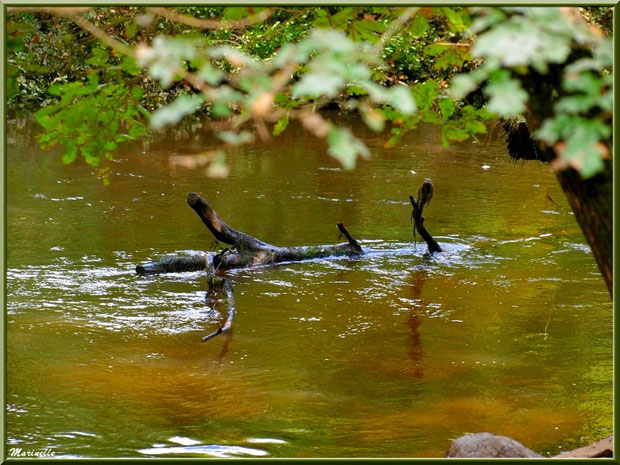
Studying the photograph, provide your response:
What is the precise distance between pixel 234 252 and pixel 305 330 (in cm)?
303

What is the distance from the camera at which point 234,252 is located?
13.7 meters

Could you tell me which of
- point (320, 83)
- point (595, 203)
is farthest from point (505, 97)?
point (595, 203)

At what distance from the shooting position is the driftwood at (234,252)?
42.0ft

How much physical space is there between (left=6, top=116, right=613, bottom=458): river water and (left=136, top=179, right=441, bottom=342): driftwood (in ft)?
0.61

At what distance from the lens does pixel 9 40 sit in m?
4.42

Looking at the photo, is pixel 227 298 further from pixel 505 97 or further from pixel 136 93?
pixel 505 97

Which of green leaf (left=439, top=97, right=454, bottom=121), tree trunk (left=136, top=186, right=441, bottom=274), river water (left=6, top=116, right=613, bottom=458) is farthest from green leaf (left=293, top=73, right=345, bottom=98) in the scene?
tree trunk (left=136, top=186, right=441, bottom=274)

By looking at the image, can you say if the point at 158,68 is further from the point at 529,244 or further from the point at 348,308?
the point at 529,244

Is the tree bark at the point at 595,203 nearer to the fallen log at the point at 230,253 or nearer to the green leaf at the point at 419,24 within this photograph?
the green leaf at the point at 419,24

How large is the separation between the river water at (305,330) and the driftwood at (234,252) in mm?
185

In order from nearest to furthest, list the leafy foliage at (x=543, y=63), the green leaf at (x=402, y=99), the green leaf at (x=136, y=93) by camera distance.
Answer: the leafy foliage at (x=543, y=63) < the green leaf at (x=402, y=99) < the green leaf at (x=136, y=93)

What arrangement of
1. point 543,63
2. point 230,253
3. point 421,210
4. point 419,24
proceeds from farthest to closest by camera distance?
point 421,210
point 230,253
point 419,24
point 543,63

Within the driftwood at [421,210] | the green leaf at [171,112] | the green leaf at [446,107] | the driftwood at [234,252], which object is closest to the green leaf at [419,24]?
the green leaf at [446,107]

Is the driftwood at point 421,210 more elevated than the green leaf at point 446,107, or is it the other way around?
the green leaf at point 446,107
